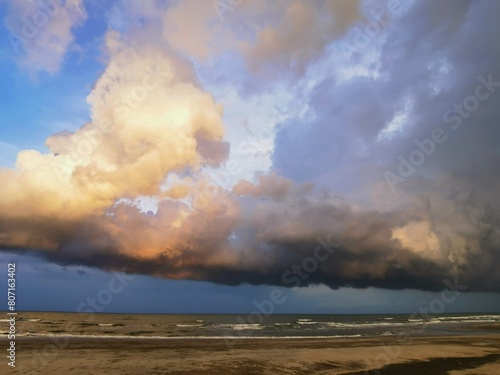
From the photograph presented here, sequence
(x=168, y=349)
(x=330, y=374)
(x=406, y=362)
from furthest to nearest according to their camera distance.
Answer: (x=168, y=349) < (x=406, y=362) < (x=330, y=374)

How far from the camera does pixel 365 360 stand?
→ 24125 millimetres

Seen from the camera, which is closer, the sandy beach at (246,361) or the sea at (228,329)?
the sandy beach at (246,361)

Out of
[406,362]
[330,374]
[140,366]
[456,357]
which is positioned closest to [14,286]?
[140,366]

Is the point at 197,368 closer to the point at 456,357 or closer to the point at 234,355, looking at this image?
the point at 234,355

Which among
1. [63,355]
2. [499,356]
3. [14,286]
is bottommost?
[499,356]

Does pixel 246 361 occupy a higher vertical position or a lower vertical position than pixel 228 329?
higher

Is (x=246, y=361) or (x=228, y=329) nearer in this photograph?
(x=246, y=361)

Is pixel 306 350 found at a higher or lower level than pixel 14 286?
lower

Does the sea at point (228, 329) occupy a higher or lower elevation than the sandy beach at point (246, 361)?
lower

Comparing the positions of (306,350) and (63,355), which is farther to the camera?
(306,350)

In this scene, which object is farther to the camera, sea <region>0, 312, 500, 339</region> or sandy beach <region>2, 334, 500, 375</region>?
Result: sea <region>0, 312, 500, 339</region>

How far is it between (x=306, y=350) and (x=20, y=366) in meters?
19.8

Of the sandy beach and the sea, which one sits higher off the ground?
the sandy beach

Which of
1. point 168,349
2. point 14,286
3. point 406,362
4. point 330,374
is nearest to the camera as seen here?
point 14,286
